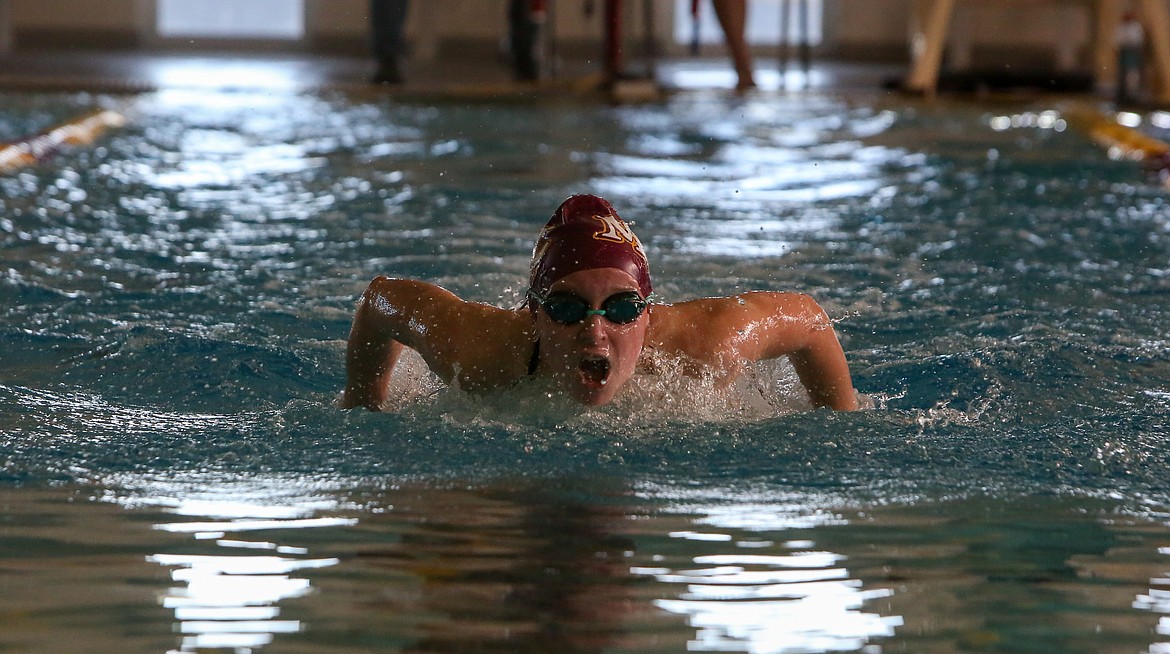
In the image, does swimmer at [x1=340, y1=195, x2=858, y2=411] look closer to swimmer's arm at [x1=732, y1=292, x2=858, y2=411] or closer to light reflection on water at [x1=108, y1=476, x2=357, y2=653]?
swimmer's arm at [x1=732, y1=292, x2=858, y2=411]

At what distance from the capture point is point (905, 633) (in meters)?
1.83

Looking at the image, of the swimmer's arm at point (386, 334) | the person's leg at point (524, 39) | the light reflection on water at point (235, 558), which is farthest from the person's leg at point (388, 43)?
the light reflection on water at point (235, 558)

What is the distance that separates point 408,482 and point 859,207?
4145 mm

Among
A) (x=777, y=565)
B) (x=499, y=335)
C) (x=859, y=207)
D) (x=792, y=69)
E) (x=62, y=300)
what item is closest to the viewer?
(x=777, y=565)

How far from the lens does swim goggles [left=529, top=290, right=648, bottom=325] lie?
2629 millimetres

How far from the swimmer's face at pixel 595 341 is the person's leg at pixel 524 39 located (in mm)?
7861

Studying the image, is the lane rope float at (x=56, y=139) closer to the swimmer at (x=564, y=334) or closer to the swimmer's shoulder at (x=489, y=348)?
the swimmer at (x=564, y=334)

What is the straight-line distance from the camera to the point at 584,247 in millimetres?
2748

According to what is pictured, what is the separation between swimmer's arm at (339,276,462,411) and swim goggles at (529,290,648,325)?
1.45 ft

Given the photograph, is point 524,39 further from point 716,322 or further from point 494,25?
point 716,322

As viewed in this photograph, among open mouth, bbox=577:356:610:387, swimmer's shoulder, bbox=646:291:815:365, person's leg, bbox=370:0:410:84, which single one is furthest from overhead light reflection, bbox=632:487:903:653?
person's leg, bbox=370:0:410:84

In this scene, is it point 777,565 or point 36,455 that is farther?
point 36,455

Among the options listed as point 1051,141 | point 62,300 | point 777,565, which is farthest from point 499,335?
point 1051,141

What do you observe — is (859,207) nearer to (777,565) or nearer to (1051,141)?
(1051,141)
